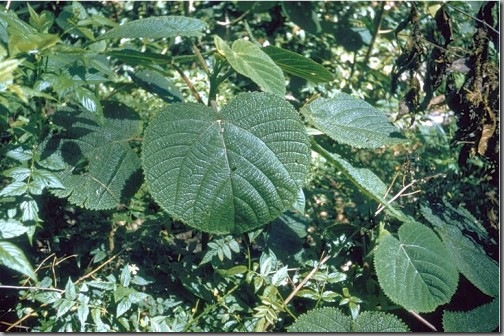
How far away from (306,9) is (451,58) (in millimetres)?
899

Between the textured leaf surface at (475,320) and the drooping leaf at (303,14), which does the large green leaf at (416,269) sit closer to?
the textured leaf surface at (475,320)

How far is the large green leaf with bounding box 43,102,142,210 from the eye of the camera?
163 cm

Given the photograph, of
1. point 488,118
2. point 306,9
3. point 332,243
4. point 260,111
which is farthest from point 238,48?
point 306,9

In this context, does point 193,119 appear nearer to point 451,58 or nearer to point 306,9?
point 451,58

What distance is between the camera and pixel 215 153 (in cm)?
155

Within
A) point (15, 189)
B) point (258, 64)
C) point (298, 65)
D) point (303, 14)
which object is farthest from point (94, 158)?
point (303, 14)

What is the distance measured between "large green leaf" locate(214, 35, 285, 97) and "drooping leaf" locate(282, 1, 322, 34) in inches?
37.3

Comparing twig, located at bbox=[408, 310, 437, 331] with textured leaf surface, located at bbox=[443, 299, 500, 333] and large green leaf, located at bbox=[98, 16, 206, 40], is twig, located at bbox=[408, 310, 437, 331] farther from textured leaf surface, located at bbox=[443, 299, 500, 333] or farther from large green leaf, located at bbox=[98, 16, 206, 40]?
large green leaf, located at bbox=[98, 16, 206, 40]

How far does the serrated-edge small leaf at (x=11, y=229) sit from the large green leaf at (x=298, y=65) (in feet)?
2.74

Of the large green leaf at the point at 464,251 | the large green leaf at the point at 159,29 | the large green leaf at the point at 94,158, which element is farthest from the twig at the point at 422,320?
the large green leaf at the point at 159,29

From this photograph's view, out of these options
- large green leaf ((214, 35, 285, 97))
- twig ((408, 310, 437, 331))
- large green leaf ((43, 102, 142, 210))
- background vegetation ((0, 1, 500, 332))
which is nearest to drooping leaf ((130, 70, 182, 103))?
background vegetation ((0, 1, 500, 332))

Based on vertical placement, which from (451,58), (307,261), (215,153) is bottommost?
(307,261)

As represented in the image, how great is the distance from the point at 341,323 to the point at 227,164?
489 mm

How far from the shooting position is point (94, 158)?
5.52 feet
